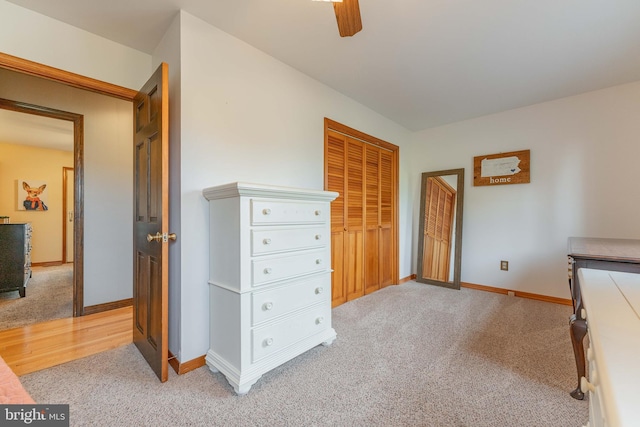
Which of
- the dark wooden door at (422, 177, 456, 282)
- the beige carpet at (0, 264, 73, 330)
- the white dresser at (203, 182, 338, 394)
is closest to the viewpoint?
the white dresser at (203, 182, 338, 394)

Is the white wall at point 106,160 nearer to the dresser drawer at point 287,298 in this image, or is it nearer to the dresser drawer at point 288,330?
the dresser drawer at point 287,298

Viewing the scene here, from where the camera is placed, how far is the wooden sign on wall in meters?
3.28

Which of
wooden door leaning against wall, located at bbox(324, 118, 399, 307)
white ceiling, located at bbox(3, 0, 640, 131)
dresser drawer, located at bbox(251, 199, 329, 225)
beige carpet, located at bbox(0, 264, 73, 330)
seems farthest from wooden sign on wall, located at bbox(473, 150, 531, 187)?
beige carpet, located at bbox(0, 264, 73, 330)

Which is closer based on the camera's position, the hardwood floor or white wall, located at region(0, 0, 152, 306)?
the hardwood floor

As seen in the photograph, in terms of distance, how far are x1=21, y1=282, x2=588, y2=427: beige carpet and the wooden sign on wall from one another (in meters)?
1.78

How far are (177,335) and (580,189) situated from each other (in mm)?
4126

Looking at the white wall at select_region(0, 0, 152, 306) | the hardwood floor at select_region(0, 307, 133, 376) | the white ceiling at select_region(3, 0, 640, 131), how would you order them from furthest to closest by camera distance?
the white wall at select_region(0, 0, 152, 306)
the hardwood floor at select_region(0, 307, 133, 376)
the white ceiling at select_region(3, 0, 640, 131)

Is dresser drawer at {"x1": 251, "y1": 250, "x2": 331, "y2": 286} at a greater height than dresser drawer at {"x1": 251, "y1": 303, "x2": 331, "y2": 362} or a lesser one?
greater

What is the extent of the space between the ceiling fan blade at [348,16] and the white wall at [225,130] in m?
1.06

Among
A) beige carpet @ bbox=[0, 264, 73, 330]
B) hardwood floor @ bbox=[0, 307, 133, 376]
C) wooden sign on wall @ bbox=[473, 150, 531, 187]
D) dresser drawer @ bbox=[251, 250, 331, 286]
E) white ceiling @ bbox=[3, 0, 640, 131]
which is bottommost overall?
hardwood floor @ bbox=[0, 307, 133, 376]

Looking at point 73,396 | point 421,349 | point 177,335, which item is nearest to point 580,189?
point 421,349

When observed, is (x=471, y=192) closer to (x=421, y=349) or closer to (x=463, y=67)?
(x=463, y=67)

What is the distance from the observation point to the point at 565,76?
2.55 metres

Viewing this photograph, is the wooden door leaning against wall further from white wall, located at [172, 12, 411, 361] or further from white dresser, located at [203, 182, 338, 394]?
white dresser, located at [203, 182, 338, 394]
